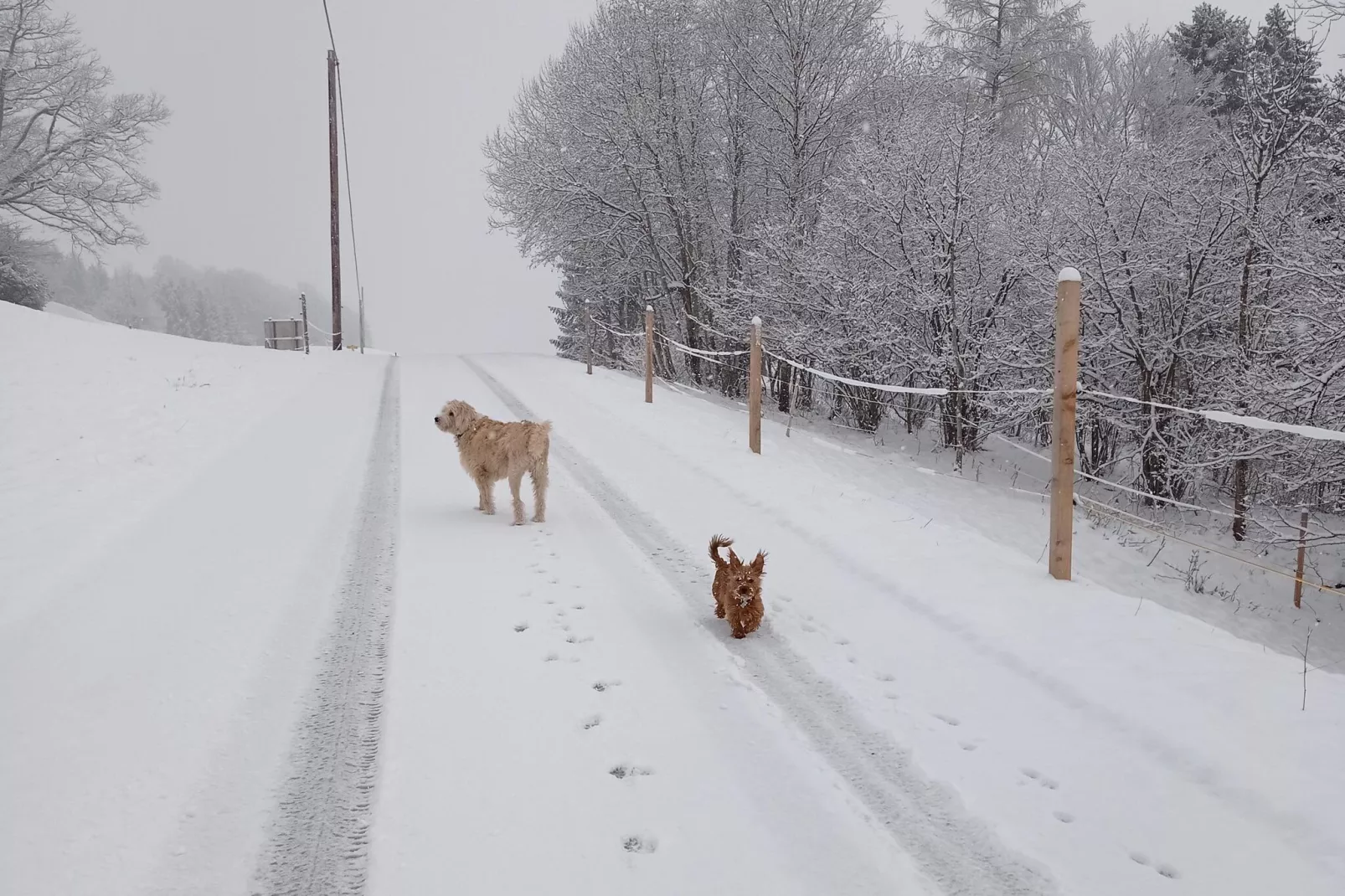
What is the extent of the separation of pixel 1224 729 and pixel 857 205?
11.6m

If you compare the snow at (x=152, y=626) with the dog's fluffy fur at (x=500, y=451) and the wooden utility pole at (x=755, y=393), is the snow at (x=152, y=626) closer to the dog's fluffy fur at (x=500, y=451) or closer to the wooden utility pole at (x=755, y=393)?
the dog's fluffy fur at (x=500, y=451)

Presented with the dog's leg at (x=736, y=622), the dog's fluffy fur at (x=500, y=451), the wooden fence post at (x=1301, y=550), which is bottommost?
the wooden fence post at (x=1301, y=550)

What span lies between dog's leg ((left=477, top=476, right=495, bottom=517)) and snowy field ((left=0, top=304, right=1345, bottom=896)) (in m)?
0.23

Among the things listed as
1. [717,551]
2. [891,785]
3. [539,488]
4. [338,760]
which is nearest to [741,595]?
[717,551]

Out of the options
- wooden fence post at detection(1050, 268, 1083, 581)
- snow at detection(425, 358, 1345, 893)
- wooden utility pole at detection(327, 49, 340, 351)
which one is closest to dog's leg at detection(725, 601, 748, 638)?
snow at detection(425, 358, 1345, 893)

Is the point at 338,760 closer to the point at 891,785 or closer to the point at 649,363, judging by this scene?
the point at 891,785

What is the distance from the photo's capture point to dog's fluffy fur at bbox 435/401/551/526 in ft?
19.1

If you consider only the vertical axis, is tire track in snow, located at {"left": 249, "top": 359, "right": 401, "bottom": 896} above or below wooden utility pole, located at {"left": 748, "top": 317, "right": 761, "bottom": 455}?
below

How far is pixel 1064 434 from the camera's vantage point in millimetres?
4777

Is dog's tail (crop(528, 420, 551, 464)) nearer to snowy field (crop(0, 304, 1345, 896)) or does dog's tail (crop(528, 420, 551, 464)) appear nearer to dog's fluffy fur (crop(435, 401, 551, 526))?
dog's fluffy fur (crop(435, 401, 551, 526))

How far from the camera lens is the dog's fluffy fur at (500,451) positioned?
5.82 meters

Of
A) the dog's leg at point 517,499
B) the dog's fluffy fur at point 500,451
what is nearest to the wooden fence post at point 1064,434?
the dog's fluffy fur at point 500,451

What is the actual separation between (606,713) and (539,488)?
10.0ft

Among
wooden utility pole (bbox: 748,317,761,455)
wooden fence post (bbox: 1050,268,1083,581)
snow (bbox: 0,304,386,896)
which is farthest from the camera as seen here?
wooden utility pole (bbox: 748,317,761,455)
